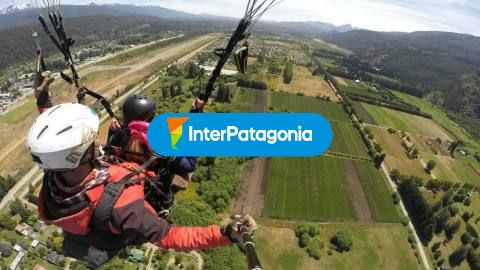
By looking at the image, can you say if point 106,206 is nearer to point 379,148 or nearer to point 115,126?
point 115,126

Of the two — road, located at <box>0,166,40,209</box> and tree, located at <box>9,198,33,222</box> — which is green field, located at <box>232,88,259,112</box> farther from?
tree, located at <box>9,198,33,222</box>

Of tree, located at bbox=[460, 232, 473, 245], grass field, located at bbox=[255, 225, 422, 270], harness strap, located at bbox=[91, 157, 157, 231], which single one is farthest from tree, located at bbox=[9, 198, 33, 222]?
tree, located at bbox=[460, 232, 473, 245]

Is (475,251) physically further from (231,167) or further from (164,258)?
(164,258)

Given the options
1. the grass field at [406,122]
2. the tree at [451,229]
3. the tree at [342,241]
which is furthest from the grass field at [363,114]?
the tree at [342,241]

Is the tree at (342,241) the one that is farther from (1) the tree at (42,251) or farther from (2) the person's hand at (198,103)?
(2) the person's hand at (198,103)

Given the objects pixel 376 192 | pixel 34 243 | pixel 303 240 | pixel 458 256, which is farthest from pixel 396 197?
pixel 34 243

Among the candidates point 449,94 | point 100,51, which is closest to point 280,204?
point 100,51

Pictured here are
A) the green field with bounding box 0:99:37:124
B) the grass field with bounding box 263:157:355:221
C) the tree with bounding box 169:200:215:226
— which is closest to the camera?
the tree with bounding box 169:200:215:226
